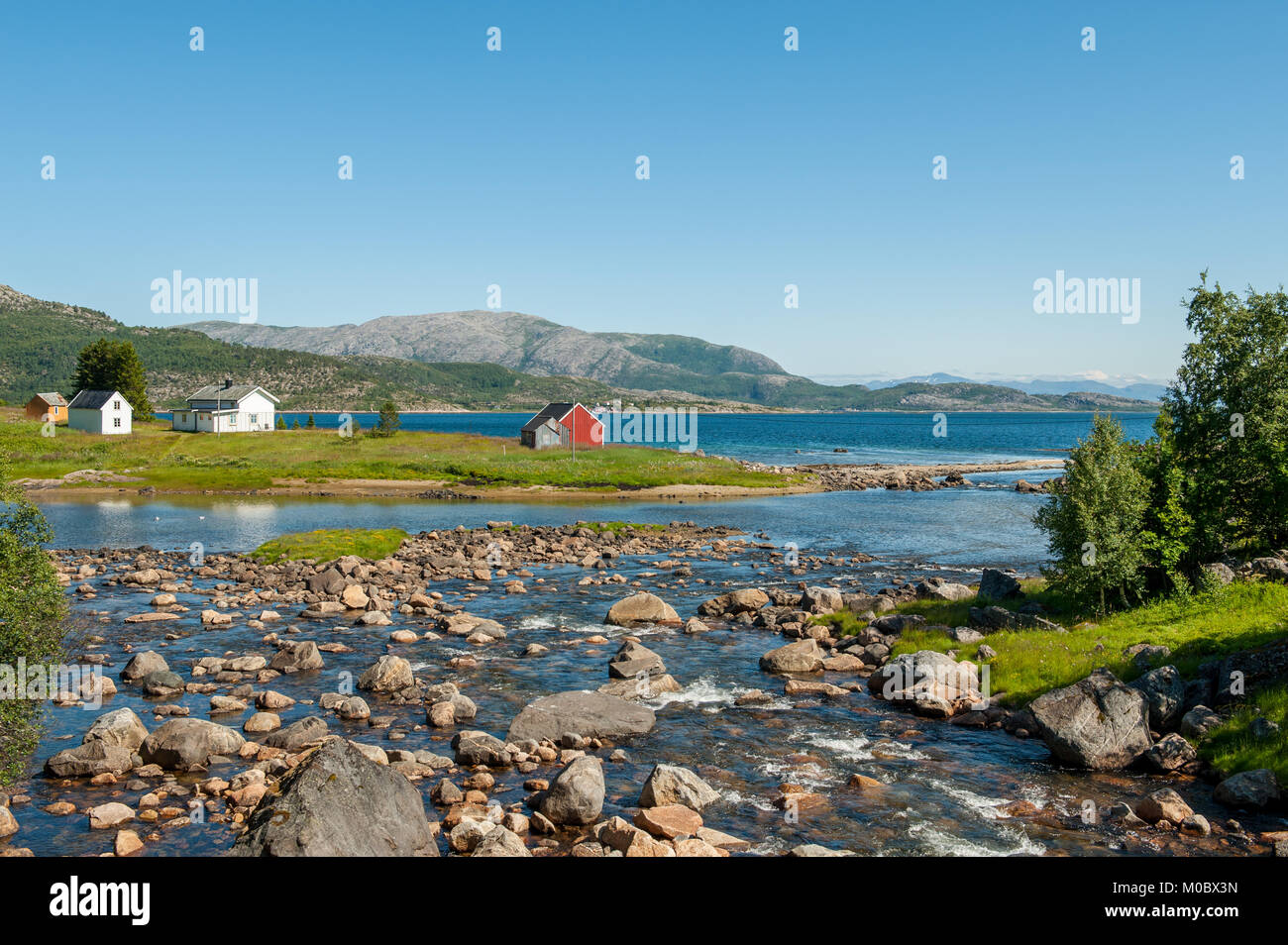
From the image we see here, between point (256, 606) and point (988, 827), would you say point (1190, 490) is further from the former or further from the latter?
point (256, 606)

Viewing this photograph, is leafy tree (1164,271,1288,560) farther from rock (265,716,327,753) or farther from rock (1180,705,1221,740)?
rock (265,716,327,753)

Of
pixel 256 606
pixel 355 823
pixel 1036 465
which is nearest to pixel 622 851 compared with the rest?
pixel 355 823

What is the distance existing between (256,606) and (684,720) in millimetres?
24531

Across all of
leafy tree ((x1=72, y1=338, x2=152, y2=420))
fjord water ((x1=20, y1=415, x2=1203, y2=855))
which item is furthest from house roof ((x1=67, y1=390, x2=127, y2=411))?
fjord water ((x1=20, y1=415, x2=1203, y2=855))

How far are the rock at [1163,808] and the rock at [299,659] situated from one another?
84.4ft

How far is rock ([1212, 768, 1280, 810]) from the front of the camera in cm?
1888

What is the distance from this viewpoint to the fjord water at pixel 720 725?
1817cm

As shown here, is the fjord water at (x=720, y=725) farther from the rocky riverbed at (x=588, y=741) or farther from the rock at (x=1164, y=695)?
the rock at (x=1164, y=695)

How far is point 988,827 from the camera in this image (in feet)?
60.5

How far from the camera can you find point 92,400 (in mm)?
115562

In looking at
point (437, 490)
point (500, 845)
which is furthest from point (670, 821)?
point (437, 490)

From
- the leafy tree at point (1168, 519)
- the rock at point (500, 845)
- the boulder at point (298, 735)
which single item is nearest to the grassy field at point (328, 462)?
the leafy tree at point (1168, 519)

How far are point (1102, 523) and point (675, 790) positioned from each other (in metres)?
20.4

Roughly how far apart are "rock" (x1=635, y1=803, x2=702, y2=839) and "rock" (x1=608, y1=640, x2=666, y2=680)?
10.7 meters
